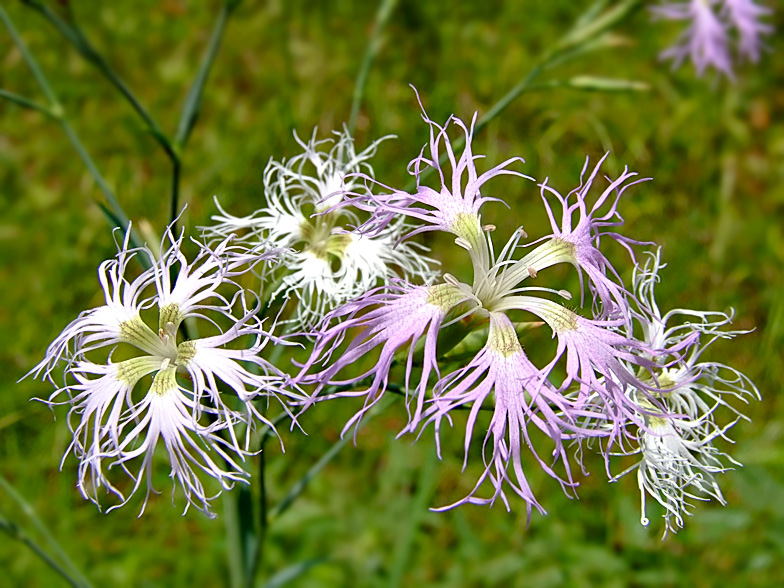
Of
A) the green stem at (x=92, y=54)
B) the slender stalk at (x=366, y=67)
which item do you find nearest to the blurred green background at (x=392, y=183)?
the slender stalk at (x=366, y=67)

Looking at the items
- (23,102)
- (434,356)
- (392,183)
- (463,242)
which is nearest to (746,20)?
(392,183)

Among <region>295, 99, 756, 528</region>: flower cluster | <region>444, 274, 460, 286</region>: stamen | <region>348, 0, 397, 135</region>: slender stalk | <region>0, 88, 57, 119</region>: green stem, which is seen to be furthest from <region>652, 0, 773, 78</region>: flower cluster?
<region>0, 88, 57, 119</region>: green stem

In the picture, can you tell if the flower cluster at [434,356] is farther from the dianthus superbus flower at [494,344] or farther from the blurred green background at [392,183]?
the blurred green background at [392,183]

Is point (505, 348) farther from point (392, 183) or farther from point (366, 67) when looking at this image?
point (392, 183)

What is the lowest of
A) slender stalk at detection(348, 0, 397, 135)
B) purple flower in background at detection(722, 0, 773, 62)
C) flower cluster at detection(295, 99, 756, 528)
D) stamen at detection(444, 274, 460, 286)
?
flower cluster at detection(295, 99, 756, 528)

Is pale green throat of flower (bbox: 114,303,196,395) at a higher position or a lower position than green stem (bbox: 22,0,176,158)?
lower

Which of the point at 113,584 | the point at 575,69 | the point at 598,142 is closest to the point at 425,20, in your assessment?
the point at 575,69

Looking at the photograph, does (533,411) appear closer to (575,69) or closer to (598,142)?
(598,142)

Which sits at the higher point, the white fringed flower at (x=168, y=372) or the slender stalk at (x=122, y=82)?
the slender stalk at (x=122, y=82)

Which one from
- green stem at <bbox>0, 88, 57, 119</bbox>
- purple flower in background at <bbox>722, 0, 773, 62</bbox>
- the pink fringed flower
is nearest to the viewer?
the pink fringed flower

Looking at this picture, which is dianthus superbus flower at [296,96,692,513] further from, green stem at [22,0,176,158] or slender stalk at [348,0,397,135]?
green stem at [22,0,176,158]
